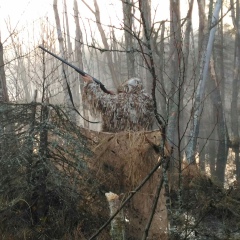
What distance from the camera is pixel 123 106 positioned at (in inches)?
223

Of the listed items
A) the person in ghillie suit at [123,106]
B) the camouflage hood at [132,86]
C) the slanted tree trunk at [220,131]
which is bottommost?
the slanted tree trunk at [220,131]

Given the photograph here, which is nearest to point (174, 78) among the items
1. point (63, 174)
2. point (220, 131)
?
point (220, 131)

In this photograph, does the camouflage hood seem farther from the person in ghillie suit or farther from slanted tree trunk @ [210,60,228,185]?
slanted tree trunk @ [210,60,228,185]

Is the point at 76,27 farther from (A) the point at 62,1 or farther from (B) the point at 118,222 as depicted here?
(B) the point at 118,222

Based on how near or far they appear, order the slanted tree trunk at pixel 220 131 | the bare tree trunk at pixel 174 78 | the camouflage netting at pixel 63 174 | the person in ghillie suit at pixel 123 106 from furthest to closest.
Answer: the slanted tree trunk at pixel 220 131
the person in ghillie suit at pixel 123 106
the camouflage netting at pixel 63 174
the bare tree trunk at pixel 174 78

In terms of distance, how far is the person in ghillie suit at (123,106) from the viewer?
5.67 meters

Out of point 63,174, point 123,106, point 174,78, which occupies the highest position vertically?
point 174,78

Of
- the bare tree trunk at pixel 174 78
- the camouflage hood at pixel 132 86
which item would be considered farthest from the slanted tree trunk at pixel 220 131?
the camouflage hood at pixel 132 86

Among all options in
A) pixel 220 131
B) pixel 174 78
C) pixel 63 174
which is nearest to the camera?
pixel 63 174

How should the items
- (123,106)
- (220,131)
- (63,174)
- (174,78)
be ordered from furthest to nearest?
(220,131), (174,78), (123,106), (63,174)

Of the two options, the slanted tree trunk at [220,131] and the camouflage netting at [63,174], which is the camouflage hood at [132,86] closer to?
the camouflage netting at [63,174]

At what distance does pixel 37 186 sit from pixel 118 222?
1.59 m

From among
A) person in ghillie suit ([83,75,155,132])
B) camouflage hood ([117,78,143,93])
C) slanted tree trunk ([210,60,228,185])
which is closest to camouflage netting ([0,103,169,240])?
person in ghillie suit ([83,75,155,132])

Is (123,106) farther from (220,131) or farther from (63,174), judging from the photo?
(220,131)
